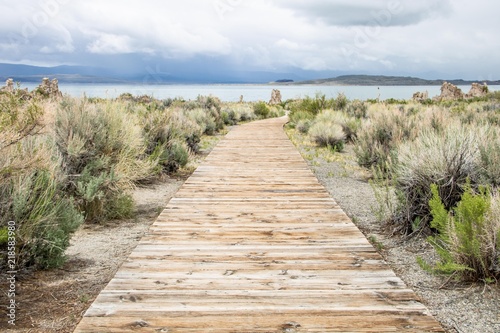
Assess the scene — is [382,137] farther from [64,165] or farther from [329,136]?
[64,165]

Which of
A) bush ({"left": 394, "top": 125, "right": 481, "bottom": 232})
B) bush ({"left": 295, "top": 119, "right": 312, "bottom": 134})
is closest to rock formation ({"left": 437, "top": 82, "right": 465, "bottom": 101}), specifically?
bush ({"left": 295, "top": 119, "right": 312, "bottom": 134})

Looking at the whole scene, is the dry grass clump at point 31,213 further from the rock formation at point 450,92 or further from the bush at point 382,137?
the rock formation at point 450,92

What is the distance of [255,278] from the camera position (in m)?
3.75

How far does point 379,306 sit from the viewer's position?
10.7ft

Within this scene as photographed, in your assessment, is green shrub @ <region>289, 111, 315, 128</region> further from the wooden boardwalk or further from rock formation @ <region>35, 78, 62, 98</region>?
the wooden boardwalk

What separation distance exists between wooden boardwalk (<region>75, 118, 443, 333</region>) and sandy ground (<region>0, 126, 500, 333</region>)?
314mm

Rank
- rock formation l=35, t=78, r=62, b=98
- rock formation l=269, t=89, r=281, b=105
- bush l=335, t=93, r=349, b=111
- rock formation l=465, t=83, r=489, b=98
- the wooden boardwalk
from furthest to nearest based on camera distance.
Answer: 1. rock formation l=269, t=89, r=281, b=105
2. rock formation l=465, t=83, r=489, b=98
3. bush l=335, t=93, r=349, b=111
4. rock formation l=35, t=78, r=62, b=98
5. the wooden boardwalk

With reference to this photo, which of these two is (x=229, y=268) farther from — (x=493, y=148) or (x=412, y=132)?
(x=412, y=132)

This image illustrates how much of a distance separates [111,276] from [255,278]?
1442 millimetres

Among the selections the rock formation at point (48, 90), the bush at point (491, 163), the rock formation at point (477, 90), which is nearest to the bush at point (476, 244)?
the bush at point (491, 163)

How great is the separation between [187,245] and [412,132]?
7.89 m

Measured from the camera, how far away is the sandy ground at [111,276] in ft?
11.0

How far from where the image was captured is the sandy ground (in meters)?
3.34

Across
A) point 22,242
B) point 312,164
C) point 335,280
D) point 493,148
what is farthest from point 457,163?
point 312,164
